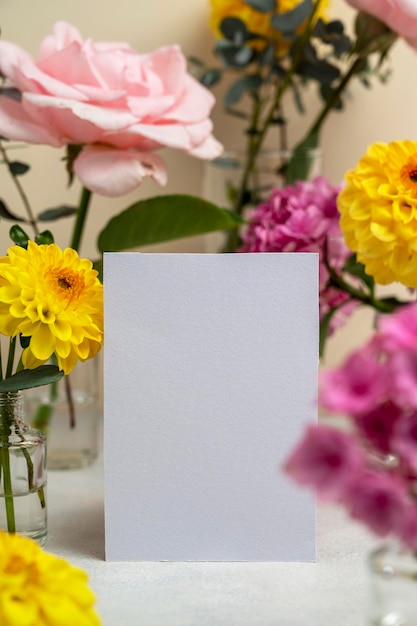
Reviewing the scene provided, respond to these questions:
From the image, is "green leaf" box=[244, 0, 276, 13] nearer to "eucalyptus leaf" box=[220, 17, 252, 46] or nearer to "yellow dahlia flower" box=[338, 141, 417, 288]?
"eucalyptus leaf" box=[220, 17, 252, 46]

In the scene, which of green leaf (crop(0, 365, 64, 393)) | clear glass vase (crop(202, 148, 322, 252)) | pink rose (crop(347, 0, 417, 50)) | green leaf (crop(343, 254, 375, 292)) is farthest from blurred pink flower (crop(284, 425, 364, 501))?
clear glass vase (crop(202, 148, 322, 252))

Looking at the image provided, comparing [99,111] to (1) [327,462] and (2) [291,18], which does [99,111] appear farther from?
(1) [327,462]

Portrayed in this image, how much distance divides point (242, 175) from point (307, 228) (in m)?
0.21

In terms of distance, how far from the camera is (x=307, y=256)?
532 millimetres

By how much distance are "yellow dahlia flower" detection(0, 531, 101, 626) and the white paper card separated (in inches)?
5.8

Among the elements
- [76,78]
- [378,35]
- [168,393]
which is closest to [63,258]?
[168,393]

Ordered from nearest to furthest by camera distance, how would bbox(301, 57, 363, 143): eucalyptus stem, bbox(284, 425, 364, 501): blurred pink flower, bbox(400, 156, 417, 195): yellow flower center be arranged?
bbox(284, 425, 364, 501): blurred pink flower → bbox(400, 156, 417, 195): yellow flower center → bbox(301, 57, 363, 143): eucalyptus stem

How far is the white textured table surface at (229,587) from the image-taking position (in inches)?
18.6

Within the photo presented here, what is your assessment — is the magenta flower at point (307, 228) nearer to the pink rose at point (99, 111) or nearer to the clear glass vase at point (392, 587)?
the pink rose at point (99, 111)

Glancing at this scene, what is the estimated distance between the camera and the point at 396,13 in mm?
690

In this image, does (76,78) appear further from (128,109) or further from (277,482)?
(277,482)

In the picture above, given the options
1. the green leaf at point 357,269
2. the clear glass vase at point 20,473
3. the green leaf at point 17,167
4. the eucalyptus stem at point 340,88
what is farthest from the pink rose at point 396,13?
the clear glass vase at point 20,473

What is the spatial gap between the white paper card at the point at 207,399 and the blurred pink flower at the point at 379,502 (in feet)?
0.67

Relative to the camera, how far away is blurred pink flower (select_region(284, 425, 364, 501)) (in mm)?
319
